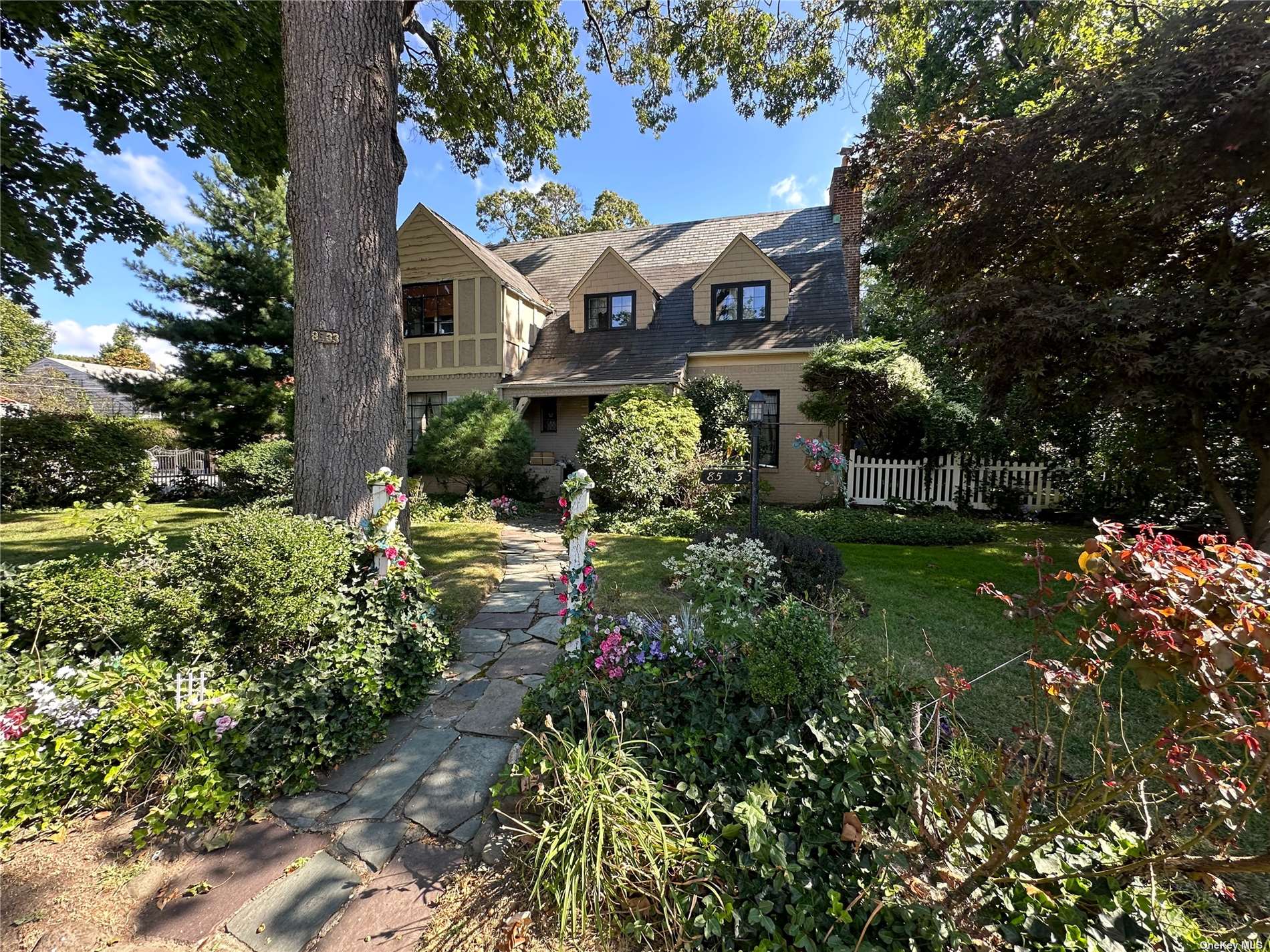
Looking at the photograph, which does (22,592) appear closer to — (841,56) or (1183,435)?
(1183,435)

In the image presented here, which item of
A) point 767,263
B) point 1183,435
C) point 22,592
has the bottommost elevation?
point 22,592

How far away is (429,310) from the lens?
1304 centimetres

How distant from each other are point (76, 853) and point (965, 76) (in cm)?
1708

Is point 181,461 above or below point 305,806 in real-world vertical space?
above

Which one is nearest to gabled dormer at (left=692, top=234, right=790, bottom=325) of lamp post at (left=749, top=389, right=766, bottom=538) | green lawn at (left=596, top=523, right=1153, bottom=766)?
green lawn at (left=596, top=523, right=1153, bottom=766)

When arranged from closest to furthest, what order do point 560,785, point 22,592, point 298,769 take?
point 560,785
point 298,769
point 22,592

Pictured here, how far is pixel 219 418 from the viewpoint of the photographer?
12219 millimetres

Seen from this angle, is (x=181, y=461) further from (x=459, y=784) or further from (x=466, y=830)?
(x=466, y=830)

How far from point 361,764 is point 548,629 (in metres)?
1.73

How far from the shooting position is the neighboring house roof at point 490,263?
12344mm

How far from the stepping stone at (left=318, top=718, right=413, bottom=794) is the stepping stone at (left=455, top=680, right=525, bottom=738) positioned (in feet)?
1.09

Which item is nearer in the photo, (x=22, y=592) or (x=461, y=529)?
(x=22, y=592)

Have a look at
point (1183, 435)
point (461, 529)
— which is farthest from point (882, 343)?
point (461, 529)

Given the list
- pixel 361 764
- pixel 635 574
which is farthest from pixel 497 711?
pixel 635 574
